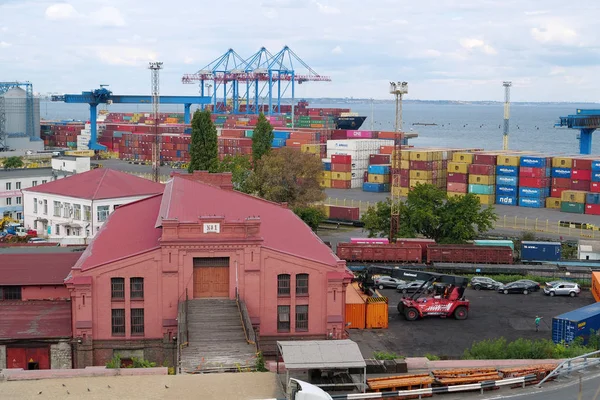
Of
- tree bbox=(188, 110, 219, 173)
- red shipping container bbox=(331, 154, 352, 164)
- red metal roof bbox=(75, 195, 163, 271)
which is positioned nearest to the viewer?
red metal roof bbox=(75, 195, 163, 271)

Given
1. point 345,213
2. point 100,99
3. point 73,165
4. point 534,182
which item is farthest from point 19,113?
point 534,182

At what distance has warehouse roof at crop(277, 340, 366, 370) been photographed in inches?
918

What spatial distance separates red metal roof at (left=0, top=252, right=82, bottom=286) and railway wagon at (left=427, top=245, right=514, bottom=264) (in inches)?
1124

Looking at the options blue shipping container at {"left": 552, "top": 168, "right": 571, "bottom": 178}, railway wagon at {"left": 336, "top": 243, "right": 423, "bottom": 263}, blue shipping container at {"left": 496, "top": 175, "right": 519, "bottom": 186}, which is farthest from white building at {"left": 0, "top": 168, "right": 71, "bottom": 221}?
blue shipping container at {"left": 552, "top": 168, "right": 571, "bottom": 178}

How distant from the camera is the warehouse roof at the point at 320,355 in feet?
76.5

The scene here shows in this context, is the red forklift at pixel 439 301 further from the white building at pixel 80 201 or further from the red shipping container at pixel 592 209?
the red shipping container at pixel 592 209

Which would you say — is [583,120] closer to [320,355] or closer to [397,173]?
[397,173]

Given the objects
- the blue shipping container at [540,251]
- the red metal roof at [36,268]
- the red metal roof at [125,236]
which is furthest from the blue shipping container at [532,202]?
the red metal roof at [36,268]

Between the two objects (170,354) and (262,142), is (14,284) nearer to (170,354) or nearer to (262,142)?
(170,354)

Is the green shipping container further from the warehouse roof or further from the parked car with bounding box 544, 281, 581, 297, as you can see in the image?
the warehouse roof

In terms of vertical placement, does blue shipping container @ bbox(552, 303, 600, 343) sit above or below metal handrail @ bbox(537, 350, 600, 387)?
below

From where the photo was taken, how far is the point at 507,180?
103 meters

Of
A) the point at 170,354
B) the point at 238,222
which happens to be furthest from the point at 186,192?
the point at 170,354

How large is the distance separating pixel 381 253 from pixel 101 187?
2212 centimetres
